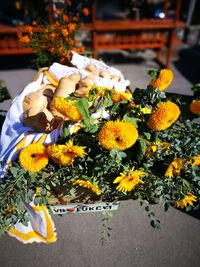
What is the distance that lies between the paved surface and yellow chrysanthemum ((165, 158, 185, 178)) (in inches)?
35.9

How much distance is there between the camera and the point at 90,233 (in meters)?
2.07

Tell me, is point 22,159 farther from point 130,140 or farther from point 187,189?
point 187,189

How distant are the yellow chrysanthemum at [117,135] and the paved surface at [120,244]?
1.20 meters

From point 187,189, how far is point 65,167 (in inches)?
27.8

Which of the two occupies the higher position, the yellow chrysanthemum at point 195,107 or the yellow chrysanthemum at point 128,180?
the yellow chrysanthemum at point 195,107

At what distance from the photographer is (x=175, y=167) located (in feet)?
4.50

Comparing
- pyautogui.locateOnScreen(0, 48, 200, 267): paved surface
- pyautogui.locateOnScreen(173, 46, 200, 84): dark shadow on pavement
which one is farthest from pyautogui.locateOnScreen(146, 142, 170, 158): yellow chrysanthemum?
pyautogui.locateOnScreen(173, 46, 200, 84): dark shadow on pavement

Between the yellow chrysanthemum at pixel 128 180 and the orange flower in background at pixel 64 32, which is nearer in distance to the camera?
the yellow chrysanthemum at pixel 128 180

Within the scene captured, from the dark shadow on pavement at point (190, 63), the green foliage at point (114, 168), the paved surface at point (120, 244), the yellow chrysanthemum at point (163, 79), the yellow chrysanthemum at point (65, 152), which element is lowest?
the paved surface at point (120, 244)

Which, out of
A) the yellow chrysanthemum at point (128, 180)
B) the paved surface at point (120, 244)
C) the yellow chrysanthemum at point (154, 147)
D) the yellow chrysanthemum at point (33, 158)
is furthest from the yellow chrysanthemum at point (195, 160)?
the paved surface at point (120, 244)

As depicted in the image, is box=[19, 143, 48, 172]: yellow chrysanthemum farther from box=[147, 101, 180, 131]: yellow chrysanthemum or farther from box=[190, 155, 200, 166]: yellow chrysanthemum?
box=[190, 155, 200, 166]: yellow chrysanthemum

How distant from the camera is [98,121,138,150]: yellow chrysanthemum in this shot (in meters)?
1.11

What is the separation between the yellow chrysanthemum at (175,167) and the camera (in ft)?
4.43

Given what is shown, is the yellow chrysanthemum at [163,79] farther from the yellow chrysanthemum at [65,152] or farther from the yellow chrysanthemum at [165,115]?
the yellow chrysanthemum at [65,152]
